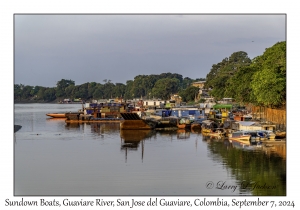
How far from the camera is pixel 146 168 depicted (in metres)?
35.0

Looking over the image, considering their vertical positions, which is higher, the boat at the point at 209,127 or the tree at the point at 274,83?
the tree at the point at 274,83

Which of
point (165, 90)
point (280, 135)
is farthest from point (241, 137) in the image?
point (165, 90)

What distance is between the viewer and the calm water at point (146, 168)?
2792 cm

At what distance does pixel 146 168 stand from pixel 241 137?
50.2 feet

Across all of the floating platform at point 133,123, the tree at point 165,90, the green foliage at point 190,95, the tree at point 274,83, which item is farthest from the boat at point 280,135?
the tree at point 165,90

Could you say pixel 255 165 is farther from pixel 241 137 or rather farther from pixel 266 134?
pixel 266 134

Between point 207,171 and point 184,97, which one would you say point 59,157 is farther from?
point 184,97

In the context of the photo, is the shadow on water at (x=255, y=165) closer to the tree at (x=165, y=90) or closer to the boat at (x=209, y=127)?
the boat at (x=209, y=127)

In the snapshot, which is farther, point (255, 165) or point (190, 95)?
point (190, 95)

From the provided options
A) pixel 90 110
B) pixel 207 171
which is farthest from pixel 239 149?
pixel 90 110

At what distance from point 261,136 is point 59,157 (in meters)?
17.2

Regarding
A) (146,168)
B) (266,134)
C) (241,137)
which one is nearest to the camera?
(146,168)

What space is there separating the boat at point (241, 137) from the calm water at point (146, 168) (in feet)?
2.92

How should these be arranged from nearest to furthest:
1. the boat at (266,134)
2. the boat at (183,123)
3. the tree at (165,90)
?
the boat at (266,134) < the boat at (183,123) < the tree at (165,90)
